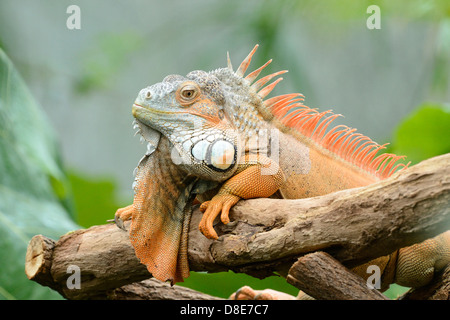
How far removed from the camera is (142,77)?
26.6 ft

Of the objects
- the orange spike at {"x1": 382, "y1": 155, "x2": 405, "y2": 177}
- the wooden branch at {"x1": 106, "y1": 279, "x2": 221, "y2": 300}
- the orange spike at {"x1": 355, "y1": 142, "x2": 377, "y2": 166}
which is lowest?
the wooden branch at {"x1": 106, "y1": 279, "x2": 221, "y2": 300}

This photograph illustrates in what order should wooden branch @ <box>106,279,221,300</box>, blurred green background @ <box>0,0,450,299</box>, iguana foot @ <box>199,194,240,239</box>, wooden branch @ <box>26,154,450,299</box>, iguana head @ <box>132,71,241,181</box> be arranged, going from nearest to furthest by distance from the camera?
wooden branch @ <box>26,154,450,299</box> < iguana foot @ <box>199,194,240,239</box> < iguana head @ <box>132,71,241,181</box> < wooden branch @ <box>106,279,221,300</box> < blurred green background @ <box>0,0,450,299</box>

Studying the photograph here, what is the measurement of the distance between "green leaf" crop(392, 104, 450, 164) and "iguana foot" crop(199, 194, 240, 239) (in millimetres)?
2098

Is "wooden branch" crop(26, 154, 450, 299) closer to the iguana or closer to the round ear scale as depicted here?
the iguana

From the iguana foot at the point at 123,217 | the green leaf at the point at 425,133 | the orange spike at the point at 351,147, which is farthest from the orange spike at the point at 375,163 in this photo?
the iguana foot at the point at 123,217

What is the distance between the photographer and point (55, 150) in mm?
4031

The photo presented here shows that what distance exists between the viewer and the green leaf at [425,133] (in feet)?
11.9

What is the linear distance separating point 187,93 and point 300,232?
935 millimetres

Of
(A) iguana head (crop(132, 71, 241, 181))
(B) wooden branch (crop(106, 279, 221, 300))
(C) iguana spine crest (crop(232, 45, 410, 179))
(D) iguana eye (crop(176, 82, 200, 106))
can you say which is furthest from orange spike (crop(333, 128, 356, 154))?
(B) wooden branch (crop(106, 279, 221, 300))

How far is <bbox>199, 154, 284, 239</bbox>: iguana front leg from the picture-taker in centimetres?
224

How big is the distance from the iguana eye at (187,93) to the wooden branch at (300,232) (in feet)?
1.95

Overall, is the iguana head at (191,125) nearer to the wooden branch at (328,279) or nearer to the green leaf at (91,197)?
the wooden branch at (328,279)

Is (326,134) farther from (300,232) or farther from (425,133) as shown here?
(425,133)

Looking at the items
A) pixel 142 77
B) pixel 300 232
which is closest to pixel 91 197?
pixel 300 232
